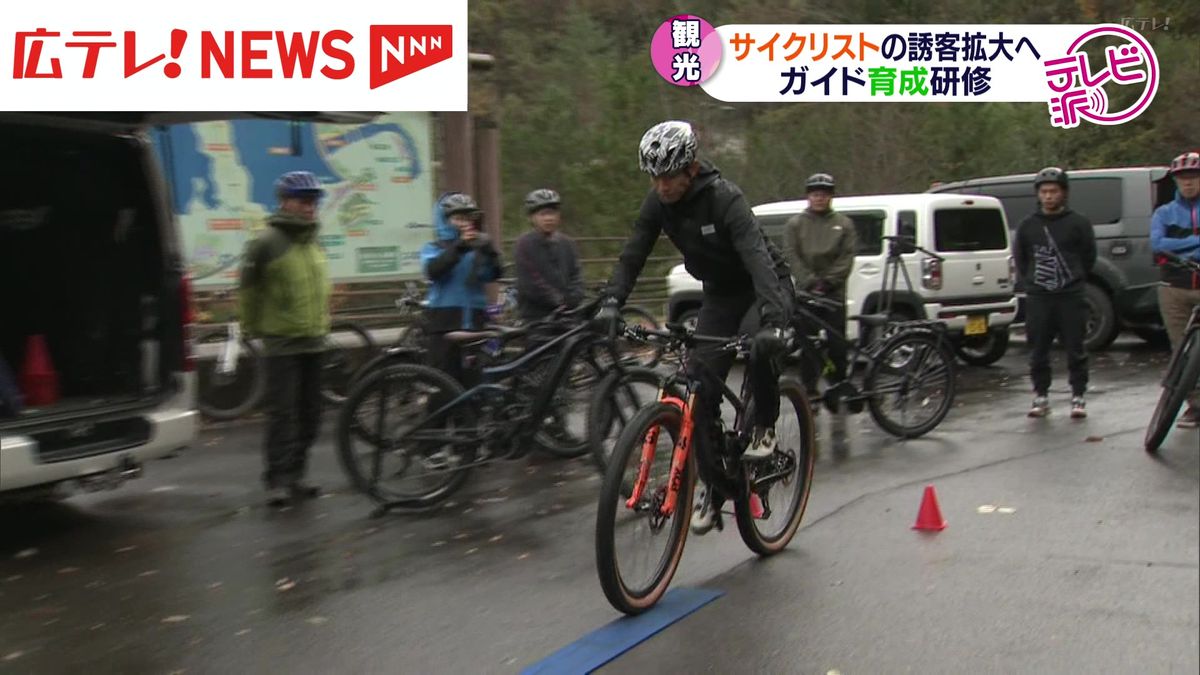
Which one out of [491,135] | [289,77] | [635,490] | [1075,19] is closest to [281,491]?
[289,77]

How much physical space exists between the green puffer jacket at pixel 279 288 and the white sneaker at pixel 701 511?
288 cm

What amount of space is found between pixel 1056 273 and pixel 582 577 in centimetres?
516

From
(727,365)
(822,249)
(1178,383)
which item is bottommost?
(1178,383)

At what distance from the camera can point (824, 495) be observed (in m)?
6.77

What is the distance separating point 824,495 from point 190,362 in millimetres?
3647

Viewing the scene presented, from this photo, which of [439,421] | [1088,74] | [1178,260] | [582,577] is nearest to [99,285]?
[439,421]

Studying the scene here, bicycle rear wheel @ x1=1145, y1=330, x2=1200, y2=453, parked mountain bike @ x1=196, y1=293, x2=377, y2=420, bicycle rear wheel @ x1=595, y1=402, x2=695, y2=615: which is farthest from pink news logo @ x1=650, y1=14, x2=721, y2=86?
bicycle rear wheel @ x1=595, y1=402, x2=695, y2=615

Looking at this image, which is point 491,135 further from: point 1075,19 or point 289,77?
point 1075,19

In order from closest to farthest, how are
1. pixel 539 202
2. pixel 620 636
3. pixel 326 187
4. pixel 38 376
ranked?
1. pixel 620 636
2. pixel 38 376
3. pixel 539 202
4. pixel 326 187

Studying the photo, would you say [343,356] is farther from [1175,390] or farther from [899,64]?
[1175,390]

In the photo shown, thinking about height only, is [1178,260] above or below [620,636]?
above

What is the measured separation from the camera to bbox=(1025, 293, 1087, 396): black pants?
29.5 ft

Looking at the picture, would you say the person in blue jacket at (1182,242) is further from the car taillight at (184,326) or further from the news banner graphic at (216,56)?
the car taillight at (184,326)

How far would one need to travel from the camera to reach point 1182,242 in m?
8.30
